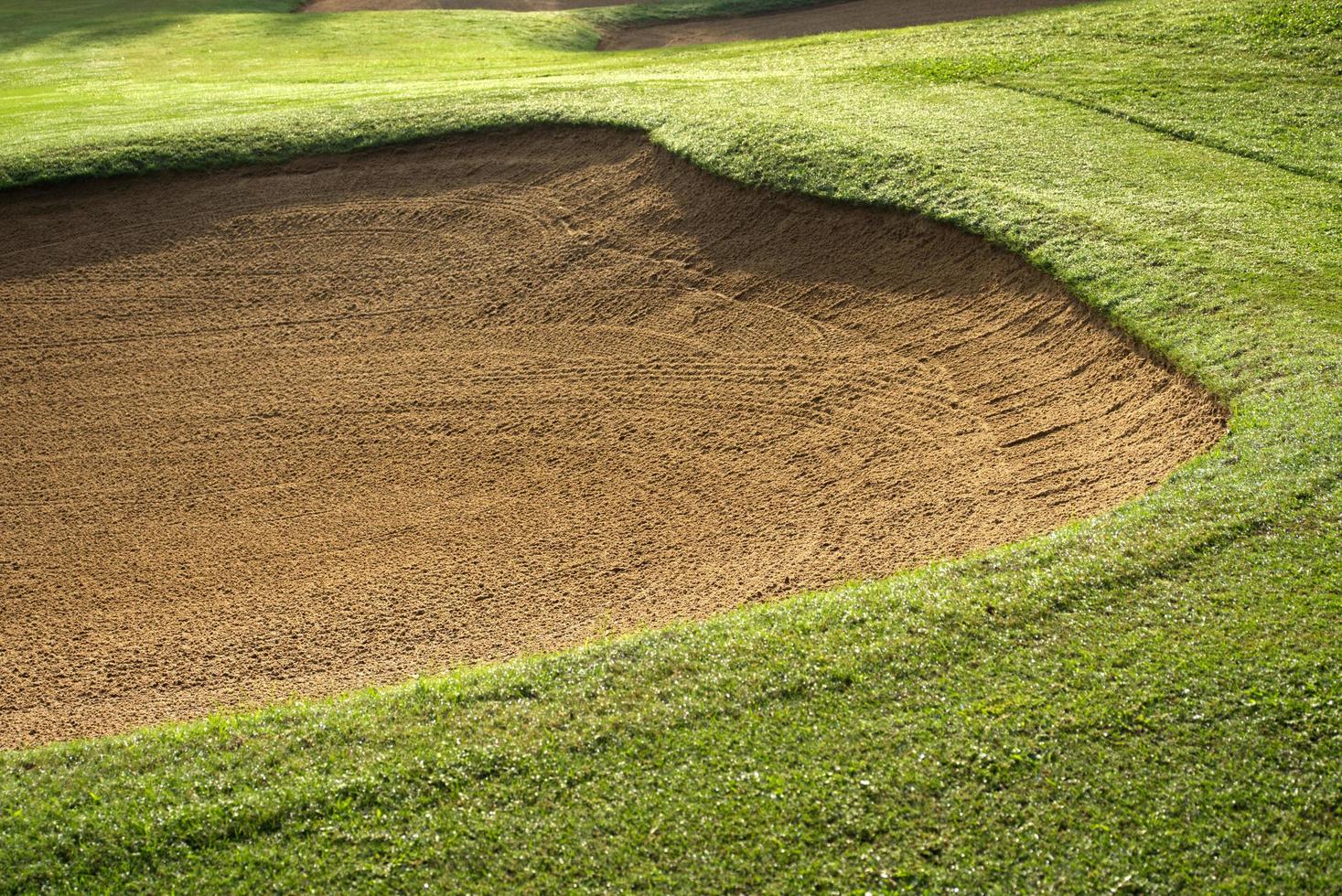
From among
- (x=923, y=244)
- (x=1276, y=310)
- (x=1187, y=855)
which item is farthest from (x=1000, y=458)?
(x=1187, y=855)

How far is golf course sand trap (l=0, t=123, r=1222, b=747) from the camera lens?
31.5 ft

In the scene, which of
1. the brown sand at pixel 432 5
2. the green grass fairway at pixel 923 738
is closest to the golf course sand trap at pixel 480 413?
the green grass fairway at pixel 923 738

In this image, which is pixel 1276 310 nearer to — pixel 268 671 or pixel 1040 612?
pixel 1040 612

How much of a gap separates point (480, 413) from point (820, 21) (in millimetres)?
18196

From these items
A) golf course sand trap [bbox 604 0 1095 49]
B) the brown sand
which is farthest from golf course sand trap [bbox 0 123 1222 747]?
the brown sand

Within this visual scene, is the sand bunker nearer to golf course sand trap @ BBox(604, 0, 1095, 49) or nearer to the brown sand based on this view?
golf course sand trap @ BBox(604, 0, 1095, 49)

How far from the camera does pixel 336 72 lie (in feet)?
75.1

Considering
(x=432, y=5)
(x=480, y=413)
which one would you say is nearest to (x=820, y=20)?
(x=432, y=5)

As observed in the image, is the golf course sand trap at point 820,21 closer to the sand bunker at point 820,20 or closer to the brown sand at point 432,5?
the sand bunker at point 820,20

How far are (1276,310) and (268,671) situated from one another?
9.84 metres

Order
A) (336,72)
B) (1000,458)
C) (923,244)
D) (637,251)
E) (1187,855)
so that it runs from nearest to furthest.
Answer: (1187,855) < (1000,458) < (923,244) < (637,251) < (336,72)

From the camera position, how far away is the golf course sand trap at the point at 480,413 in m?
9.61

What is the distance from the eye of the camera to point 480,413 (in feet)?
41.8

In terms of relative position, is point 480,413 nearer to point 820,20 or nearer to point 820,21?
point 820,21
